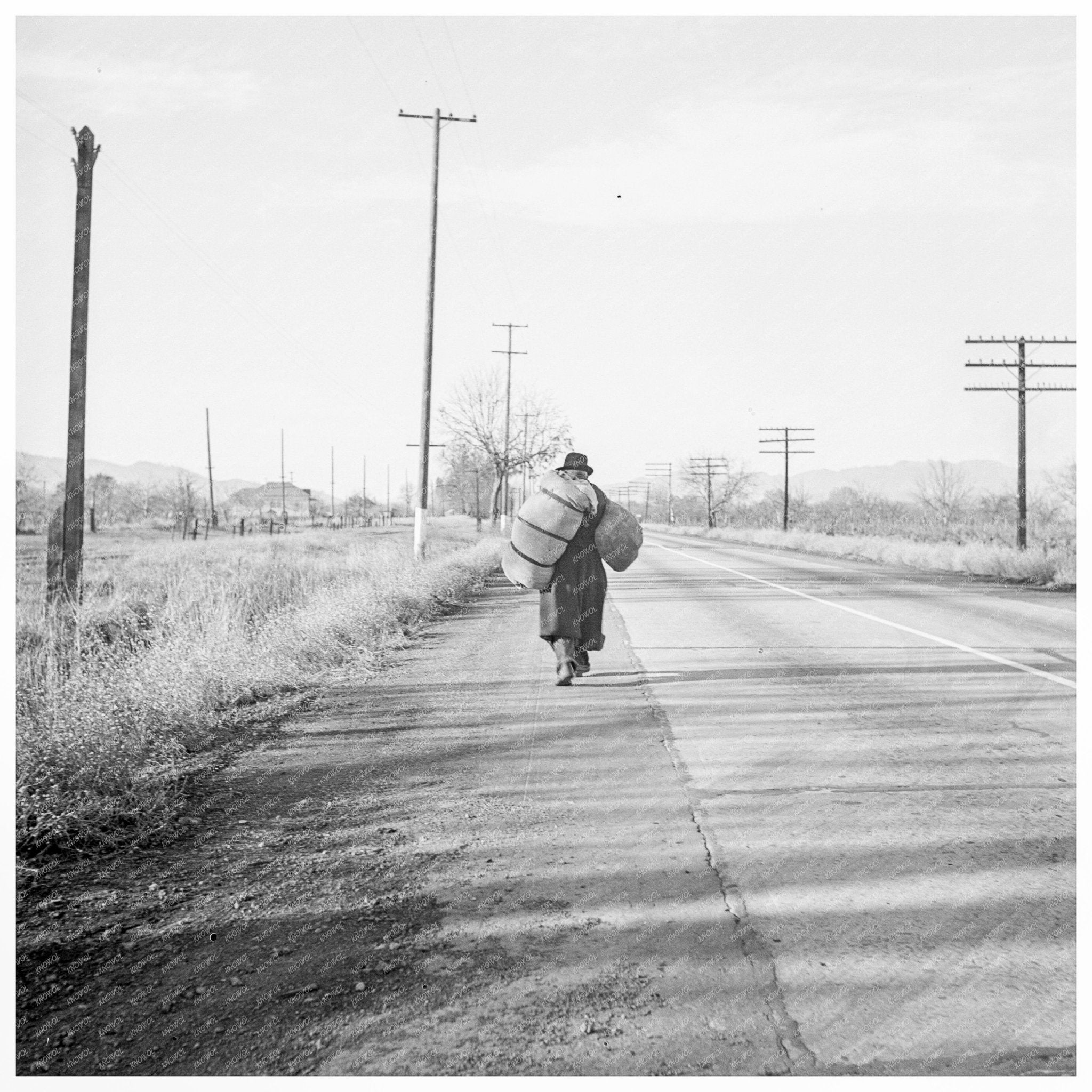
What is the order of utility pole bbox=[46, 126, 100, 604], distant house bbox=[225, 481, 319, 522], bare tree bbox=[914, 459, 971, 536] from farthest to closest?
distant house bbox=[225, 481, 319, 522]
bare tree bbox=[914, 459, 971, 536]
utility pole bbox=[46, 126, 100, 604]

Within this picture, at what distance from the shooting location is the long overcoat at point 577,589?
23.3 ft

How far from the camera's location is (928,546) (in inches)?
1142

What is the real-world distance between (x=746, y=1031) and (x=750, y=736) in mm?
3290

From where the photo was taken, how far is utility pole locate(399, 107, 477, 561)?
18.5 m

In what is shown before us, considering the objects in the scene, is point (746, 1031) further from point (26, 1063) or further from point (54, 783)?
point (54, 783)

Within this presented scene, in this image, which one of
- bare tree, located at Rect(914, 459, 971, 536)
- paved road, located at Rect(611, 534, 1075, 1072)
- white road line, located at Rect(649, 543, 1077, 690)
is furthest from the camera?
bare tree, located at Rect(914, 459, 971, 536)

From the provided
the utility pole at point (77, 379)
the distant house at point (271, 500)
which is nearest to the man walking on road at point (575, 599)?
the utility pole at point (77, 379)

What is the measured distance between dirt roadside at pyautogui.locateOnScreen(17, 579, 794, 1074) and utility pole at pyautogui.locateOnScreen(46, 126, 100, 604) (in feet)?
30.6

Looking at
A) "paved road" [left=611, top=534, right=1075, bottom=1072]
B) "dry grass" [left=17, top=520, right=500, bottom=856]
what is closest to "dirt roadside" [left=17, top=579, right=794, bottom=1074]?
"paved road" [left=611, top=534, right=1075, bottom=1072]

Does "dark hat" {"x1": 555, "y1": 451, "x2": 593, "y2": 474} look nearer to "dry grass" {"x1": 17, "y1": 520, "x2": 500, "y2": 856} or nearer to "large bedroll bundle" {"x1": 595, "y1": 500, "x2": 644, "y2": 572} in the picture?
"large bedroll bundle" {"x1": 595, "y1": 500, "x2": 644, "y2": 572}

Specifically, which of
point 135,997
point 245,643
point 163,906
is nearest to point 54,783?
point 163,906

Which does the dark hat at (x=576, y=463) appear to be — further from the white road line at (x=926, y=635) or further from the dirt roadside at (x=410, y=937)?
the white road line at (x=926, y=635)

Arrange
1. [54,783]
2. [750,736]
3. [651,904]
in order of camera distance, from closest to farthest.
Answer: [651,904] < [54,783] < [750,736]

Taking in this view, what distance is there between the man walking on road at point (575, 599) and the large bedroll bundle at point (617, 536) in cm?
4
